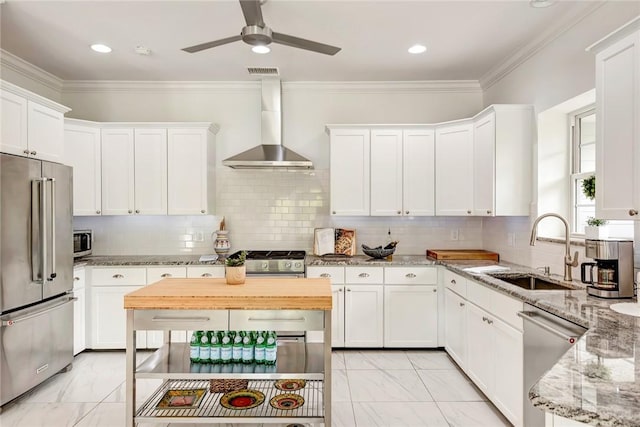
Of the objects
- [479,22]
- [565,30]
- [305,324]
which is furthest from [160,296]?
[565,30]

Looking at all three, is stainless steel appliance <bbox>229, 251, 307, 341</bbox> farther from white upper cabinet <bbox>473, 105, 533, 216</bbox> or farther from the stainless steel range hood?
white upper cabinet <bbox>473, 105, 533, 216</bbox>

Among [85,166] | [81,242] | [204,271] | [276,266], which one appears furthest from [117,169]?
[276,266]

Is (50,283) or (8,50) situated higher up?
(8,50)

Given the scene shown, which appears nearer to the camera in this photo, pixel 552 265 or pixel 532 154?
pixel 552 265

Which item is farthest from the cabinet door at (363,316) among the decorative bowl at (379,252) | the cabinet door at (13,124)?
the cabinet door at (13,124)

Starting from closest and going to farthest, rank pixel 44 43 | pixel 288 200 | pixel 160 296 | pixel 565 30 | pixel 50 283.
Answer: pixel 160 296
pixel 565 30
pixel 50 283
pixel 44 43
pixel 288 200

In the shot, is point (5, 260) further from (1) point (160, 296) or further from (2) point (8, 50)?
(2) point (8, 50)

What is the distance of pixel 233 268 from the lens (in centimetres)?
260

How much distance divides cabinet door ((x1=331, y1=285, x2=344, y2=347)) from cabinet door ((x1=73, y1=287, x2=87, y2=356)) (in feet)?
8.04

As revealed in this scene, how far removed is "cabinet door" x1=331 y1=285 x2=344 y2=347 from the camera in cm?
407

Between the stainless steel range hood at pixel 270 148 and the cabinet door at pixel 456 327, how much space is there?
1914mm

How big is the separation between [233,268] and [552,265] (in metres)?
2.49

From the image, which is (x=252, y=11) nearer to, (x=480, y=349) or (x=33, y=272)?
(x=33, y=272)

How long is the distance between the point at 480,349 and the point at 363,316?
1288mm
